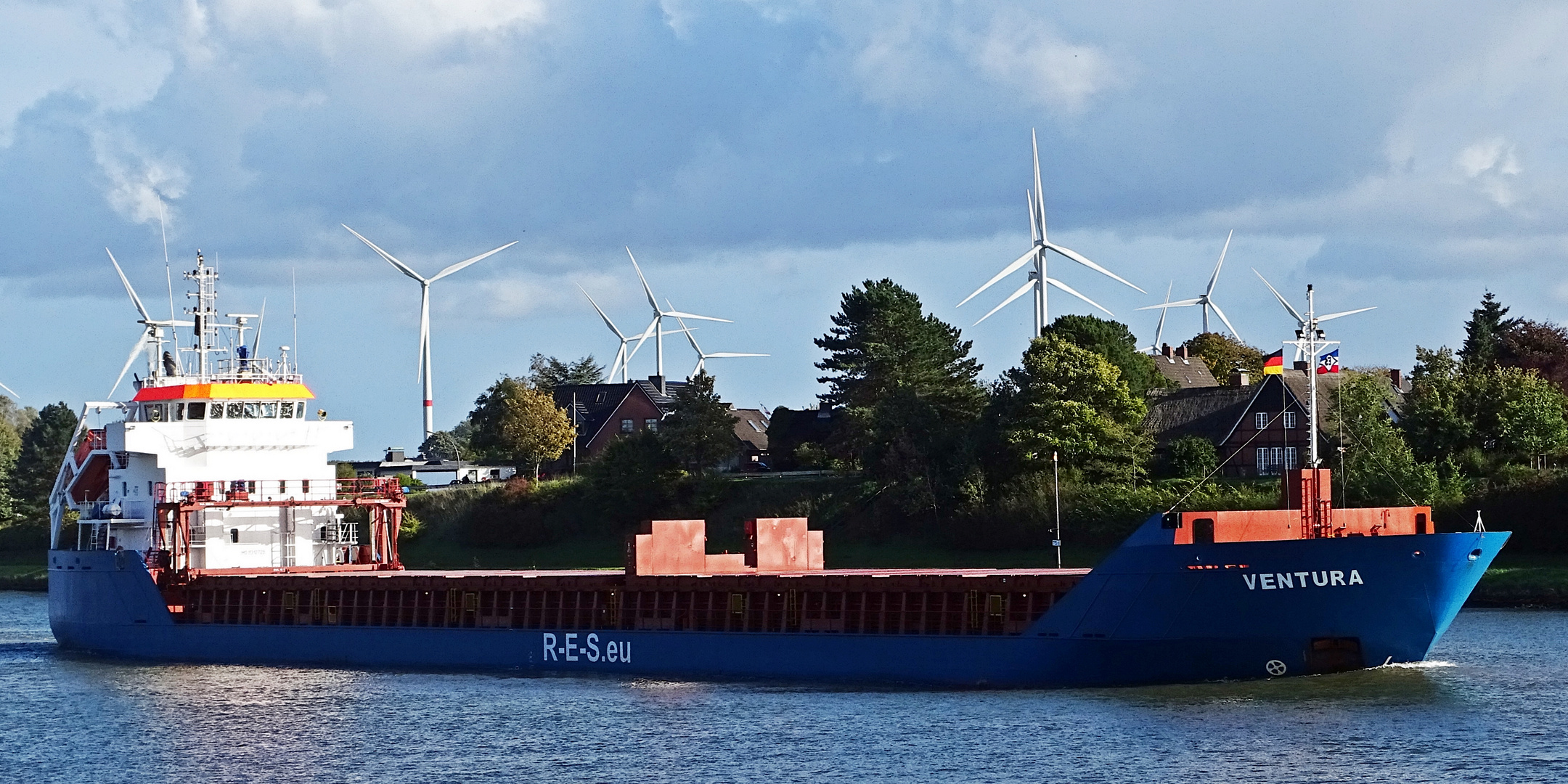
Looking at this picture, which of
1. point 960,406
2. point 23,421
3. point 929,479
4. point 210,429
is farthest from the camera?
point 23,421

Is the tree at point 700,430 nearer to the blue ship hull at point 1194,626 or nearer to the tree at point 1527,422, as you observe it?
the tree at point 1527,422

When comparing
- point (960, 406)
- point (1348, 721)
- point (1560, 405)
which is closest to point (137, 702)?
point (1348, 721)

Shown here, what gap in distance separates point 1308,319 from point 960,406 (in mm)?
44612

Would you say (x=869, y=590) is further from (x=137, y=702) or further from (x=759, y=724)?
(x=137, y=702)

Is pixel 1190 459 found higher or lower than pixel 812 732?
higher

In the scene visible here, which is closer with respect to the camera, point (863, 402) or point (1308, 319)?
point (1308, 319)

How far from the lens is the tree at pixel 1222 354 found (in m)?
109

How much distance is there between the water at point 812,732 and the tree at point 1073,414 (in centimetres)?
3067

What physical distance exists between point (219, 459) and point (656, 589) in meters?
15.8

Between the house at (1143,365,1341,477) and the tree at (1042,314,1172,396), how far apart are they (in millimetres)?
1822

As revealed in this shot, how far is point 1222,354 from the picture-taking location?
110250 millimetres

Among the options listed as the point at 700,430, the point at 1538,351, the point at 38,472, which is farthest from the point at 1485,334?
the point at 38,472

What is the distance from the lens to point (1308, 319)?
35.8m

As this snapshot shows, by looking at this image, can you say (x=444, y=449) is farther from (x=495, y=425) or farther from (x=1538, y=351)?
(x=1538, y=351)
